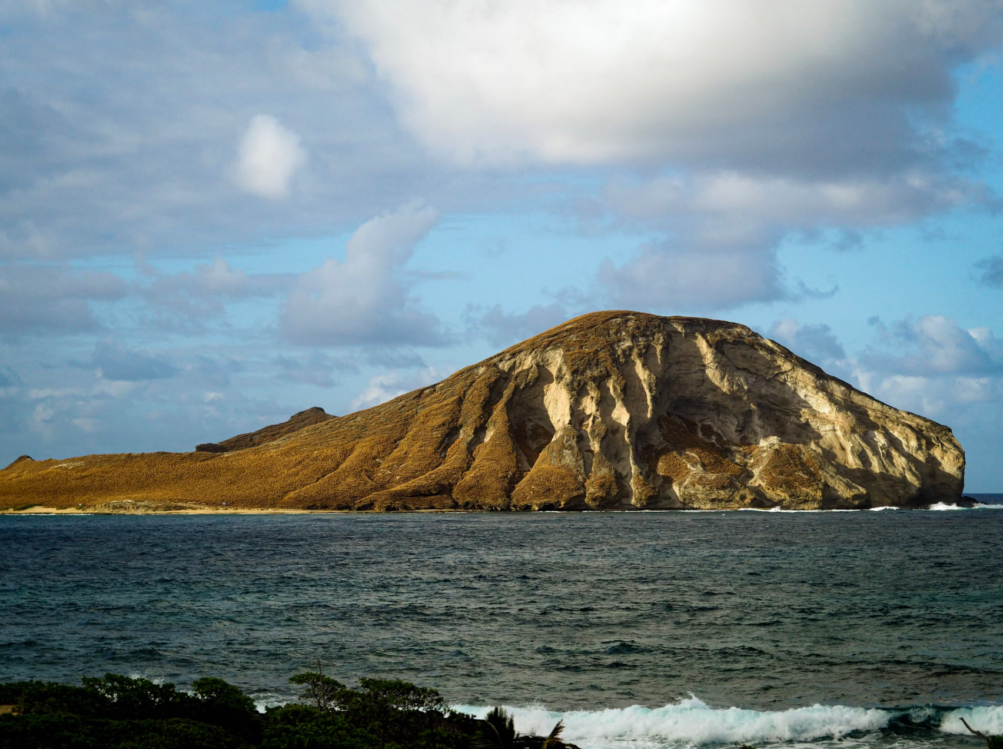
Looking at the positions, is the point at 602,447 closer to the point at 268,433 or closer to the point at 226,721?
the point at 268,433

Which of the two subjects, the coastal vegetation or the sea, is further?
the sea

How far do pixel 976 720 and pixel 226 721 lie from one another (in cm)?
1619

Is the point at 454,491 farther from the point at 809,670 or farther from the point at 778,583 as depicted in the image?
the point at 809,670

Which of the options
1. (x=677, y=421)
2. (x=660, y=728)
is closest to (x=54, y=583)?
(x=660, y=728)

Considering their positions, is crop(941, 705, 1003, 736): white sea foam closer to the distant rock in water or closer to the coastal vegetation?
the coastal vegetation

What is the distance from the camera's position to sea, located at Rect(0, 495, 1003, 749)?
20359 mm

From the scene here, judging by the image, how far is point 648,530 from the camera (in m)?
78.1

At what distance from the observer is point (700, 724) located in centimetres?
1938

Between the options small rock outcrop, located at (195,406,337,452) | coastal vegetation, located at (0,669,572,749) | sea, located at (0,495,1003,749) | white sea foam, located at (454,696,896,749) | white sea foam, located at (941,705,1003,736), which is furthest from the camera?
small rock outcrop, located at (195,406,337,452)

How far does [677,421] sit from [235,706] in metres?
123

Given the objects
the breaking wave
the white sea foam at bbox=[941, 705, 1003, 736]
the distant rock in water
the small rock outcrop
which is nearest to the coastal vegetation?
the breaking wave

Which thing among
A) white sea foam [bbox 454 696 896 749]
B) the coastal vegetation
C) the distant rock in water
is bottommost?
white sea foam [bbox 454 696 896 749]

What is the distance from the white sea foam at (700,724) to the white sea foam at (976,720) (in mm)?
1143

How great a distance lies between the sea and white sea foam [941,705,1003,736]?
0.06m
